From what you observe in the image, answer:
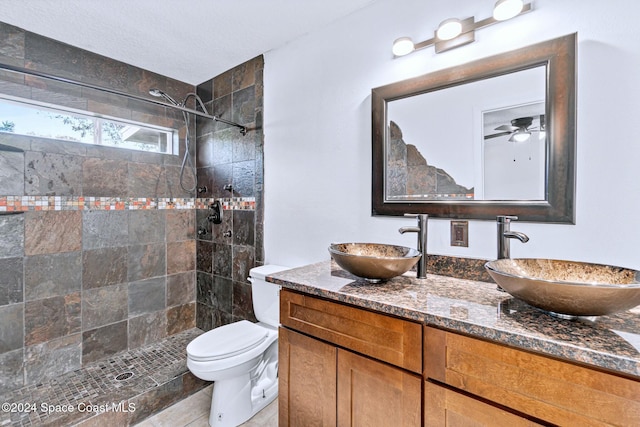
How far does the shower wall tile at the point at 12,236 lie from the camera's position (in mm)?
1920

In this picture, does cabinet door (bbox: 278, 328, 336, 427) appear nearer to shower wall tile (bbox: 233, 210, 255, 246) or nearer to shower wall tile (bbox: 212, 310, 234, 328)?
shower wall tile (bbox: 233, 210, 255, 246)

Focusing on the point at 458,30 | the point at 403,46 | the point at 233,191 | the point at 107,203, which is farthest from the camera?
the point at 233,191

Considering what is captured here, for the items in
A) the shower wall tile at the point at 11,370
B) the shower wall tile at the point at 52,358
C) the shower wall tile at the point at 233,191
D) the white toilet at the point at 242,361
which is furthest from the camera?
the shower wall tile at the point at 233,191

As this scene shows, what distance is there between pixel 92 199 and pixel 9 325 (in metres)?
0.94

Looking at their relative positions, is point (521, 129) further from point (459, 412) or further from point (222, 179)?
point (222, 179)

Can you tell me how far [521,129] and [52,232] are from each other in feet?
9.53

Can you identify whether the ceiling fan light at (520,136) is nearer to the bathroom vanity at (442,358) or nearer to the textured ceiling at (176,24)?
the bathroom vanity at (442,358)

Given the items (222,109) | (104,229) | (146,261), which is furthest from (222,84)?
(146,261)

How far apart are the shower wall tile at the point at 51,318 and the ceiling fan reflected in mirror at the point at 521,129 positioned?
292cm

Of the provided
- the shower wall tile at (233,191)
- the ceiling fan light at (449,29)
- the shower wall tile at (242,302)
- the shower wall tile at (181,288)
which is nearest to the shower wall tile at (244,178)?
Result: the shower wall tile at (233,191)

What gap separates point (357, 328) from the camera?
107cm

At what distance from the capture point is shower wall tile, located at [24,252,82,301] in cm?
201

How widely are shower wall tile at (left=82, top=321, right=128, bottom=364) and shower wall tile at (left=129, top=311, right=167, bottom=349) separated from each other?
58 millimetres

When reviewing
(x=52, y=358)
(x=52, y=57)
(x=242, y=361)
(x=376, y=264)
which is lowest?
(x=52, y=358)
